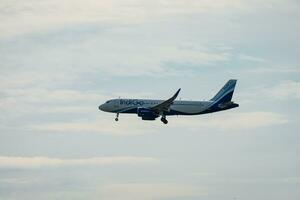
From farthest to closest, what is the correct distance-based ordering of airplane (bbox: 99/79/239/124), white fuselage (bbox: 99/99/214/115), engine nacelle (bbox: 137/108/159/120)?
white fuselage (bbox: 99/99/214/115), airplane (bbox: 99/79/239/124), engine nacelle (bbox: 137/108/159/120)

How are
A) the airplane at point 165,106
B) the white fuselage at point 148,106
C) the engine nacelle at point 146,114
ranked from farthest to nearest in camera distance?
the white fuselage at point 148,106 → the airplane at point 165,106 → the engine nacelle at point 146,114

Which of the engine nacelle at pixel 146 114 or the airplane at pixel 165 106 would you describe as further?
the airplane at pixel 165 106

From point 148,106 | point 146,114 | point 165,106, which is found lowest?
point 146,114

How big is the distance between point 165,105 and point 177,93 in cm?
496

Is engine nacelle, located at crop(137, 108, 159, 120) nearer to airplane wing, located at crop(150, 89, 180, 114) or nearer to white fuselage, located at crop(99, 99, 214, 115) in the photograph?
airplane wing, located at crop(150, 89, 180, 114)

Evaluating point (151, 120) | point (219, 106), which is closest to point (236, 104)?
point (219, 106)

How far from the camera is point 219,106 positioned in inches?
7589

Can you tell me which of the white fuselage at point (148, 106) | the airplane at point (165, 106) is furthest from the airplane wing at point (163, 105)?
the white fuselage at point (148, 106)

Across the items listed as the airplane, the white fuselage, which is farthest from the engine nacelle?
the white fuselage

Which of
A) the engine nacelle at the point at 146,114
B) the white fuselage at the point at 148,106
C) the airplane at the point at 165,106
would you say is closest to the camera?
the engine nacelle at the point at 146,114

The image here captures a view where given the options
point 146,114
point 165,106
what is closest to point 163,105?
point 165,106

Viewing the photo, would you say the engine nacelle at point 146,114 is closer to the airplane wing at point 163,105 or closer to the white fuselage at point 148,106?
the airplane wing at point 163,105

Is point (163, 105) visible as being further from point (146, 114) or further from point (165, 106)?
point (146, 114)

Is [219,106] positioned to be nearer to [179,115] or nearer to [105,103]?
[179,115]
